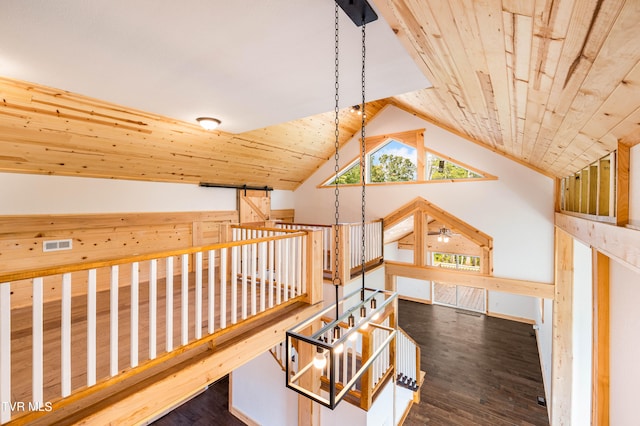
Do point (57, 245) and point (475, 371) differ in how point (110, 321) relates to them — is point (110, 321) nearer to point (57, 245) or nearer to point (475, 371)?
point (57, 245)

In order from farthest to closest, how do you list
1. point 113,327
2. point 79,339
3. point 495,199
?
point 495,199
point 79,339
point 113,327

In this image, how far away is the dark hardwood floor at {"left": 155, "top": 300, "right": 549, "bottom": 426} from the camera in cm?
479

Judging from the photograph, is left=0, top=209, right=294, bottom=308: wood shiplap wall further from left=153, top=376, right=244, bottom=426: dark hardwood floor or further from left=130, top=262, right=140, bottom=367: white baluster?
left=153, top=376, right=244, bottom=426: dark hardwood floor

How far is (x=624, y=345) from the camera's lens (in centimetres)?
200

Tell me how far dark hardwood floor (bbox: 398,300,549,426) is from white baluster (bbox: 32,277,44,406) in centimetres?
521

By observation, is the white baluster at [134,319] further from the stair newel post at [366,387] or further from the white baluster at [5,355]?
the stair newel post at [366,387]

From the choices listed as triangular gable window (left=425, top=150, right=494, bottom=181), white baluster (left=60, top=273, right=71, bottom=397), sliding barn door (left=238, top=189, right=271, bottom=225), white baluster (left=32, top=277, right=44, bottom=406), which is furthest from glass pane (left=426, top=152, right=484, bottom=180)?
white baluster (left=32, top=277, right=44, bottom=406)

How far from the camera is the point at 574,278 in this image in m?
4.33

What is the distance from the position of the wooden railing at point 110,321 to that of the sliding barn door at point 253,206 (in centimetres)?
219

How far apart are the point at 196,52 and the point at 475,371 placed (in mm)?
7528

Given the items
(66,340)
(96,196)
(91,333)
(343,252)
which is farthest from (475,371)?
(96,196)

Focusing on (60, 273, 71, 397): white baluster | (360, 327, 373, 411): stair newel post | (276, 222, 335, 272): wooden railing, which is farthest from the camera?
(276, 222, 335, 272): wooden railing

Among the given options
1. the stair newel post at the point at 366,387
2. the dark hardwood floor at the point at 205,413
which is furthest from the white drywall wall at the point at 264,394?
the stair newel post at the point at 366,387

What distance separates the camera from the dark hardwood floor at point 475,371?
188 inches
